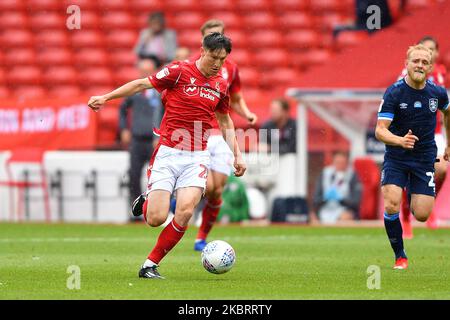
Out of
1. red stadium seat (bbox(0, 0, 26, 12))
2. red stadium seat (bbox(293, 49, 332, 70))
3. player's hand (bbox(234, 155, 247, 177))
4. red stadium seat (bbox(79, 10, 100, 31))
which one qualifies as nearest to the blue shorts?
player's hand (bbox(234, 155, 247, 177))

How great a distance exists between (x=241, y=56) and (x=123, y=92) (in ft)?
47.2

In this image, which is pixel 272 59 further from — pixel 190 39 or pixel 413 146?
pixel 413 146

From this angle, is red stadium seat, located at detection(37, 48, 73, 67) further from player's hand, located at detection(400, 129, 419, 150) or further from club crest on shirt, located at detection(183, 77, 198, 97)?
player's hand, located at detection(400, 129, 419, 150)

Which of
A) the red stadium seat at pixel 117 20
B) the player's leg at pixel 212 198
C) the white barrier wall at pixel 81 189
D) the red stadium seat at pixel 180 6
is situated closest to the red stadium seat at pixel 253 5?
the red stadium seat at pixel 180 6

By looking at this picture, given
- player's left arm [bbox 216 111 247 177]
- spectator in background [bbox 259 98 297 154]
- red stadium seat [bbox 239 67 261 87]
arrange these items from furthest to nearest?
red stadium seat [bbox 239 67 261 87]
spectator in background [bbox 259 98 297 154]
player's left arm [bbox 216 111 247 177]

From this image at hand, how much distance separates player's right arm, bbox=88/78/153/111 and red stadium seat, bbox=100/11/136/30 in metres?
15.4

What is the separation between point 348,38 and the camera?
75.5 feet

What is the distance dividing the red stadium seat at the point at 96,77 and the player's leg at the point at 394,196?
13.5m

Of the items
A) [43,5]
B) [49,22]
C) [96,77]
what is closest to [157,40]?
[96,77]

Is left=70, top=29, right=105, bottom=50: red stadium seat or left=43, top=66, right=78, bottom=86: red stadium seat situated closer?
left=43, top=66, right=78, bottom=86: red stadium seat

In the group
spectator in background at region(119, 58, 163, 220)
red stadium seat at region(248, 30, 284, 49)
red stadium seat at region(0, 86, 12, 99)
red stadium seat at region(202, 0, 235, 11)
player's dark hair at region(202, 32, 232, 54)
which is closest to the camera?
player's dark hair at region(202, 32, 232, 54)

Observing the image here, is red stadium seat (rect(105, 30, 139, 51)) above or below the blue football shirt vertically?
above

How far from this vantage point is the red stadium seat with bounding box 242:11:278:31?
78.6 ft

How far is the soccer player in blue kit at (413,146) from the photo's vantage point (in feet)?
31.6
